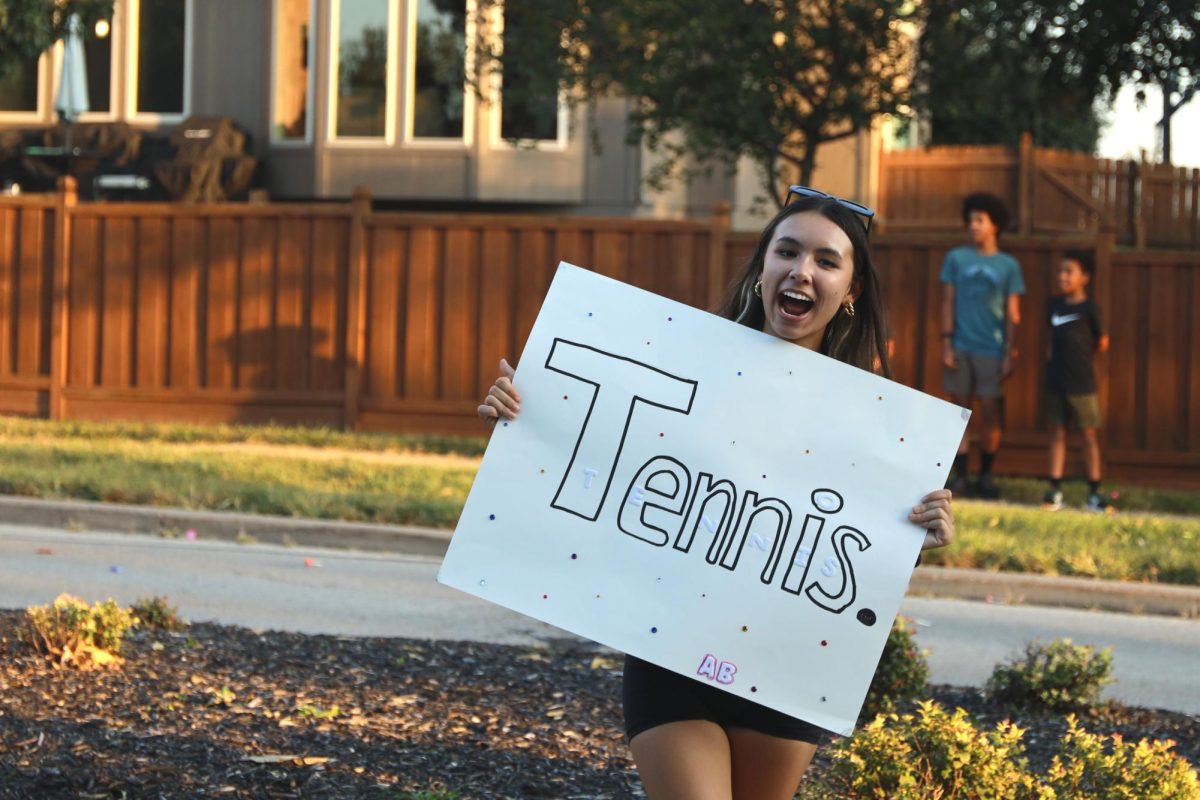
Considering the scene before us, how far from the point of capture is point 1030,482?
1350 cm

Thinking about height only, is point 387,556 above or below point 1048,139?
below

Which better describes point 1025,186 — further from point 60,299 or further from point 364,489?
point 364,489

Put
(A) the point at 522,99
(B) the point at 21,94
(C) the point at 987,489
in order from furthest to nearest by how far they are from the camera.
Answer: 1. (B) the point at 21,94
2. (A) the point at 522,99
3. (C) the point at 987,489

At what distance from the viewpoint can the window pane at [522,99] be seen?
16.8 metres

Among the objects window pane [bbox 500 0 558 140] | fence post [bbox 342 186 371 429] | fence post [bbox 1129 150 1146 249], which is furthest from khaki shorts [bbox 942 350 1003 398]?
fence post [bbox 1129 150 1146 249]

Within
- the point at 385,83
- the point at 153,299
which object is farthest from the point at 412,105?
the point at 153,299

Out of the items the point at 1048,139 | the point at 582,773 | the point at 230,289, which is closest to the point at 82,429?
the point at 230,289

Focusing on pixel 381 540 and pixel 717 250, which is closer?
pixel 381 540

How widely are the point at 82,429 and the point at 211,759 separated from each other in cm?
1039

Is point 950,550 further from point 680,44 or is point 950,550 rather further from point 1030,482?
point 680,44

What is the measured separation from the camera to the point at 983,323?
41.5 feet

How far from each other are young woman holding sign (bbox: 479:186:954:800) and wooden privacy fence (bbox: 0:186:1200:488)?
35.2 feet

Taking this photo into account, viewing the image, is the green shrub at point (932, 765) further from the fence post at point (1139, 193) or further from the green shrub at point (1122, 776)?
the fence post at point (1139, 193)

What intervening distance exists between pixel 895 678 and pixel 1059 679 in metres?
0.60
